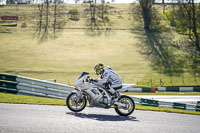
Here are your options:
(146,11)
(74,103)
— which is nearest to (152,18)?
(146,11)

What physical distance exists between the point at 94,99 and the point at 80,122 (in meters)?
1.91

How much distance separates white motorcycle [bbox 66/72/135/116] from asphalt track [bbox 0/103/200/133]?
297 millimetres

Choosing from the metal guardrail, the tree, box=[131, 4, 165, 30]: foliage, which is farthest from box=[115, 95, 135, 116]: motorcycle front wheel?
the tree

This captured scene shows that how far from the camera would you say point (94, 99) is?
8891 millimetres

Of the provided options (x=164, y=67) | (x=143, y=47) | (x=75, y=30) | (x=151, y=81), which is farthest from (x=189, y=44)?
(x=75, y=30)

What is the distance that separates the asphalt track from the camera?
6.27 metres

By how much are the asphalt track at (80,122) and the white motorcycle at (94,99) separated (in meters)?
0.30

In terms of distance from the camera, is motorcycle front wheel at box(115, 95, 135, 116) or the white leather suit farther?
the white leather suit

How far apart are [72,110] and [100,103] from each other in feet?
3.29

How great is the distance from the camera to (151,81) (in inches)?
1321

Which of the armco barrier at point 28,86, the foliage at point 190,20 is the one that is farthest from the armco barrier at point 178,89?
the foliage at point 190,20

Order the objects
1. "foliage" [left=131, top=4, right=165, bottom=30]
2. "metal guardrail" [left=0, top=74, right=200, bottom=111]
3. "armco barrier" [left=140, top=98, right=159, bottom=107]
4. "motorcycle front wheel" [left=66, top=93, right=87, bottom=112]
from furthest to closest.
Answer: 1. "foliage" [left=131, top=4, right=165, bottom=30]
2. "armco barrier" [left=140, top=98, right=159, bottom=107]
3. "metal guardrail" [left=0, top=74, right=200, bottom=111]
4. "motorcycle front wheel" [left=66, top=93, right=87, bottom=112]

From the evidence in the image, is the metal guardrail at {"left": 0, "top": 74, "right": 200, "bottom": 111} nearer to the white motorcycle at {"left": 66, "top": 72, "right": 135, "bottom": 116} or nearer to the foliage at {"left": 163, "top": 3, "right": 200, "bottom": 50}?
the white motorcycle at {"left": 66, "top": 72, "right": 135, "bottom": 116}

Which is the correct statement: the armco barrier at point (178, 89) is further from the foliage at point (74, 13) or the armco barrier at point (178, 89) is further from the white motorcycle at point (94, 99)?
the foliage at point (74, 13)
